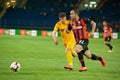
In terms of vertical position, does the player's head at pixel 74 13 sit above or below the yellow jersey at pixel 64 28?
above

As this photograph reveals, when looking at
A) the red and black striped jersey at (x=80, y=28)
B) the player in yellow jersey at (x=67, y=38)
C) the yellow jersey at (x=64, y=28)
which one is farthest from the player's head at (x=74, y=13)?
the yellow jersey at (x=64, y=28)

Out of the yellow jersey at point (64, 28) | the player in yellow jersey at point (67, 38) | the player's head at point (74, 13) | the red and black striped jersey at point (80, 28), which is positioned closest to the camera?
the player's head at point (74, 13)

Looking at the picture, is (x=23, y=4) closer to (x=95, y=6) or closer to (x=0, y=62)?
(x=95, y=6)

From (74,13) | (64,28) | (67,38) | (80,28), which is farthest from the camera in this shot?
(67,38)

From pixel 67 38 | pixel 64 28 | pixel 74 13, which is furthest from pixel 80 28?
pixel 67 38

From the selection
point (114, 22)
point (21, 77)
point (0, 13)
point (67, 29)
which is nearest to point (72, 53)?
point (67, 29)

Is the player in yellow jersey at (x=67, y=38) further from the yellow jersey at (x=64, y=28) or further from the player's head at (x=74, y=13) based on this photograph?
the player's head at (x=74, y=13)

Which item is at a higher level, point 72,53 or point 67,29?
point 67,29

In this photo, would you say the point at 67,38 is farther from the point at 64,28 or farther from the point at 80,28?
the point at 80,28

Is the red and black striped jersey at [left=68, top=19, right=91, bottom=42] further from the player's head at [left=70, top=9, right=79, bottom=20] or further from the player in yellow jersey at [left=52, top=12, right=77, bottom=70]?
the player in yellow jersey at [left=52, top=12, right=77, bottom=70]

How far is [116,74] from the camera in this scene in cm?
1330

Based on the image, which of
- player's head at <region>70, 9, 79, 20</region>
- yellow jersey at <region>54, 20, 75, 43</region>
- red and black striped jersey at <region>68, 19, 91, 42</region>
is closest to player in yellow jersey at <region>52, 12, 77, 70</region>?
yellow jersey at <region>54, 20, 75, 43</region>

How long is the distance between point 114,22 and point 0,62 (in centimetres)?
3361

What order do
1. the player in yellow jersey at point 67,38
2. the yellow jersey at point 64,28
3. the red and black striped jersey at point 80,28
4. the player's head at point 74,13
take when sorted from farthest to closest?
the yellow jersey at point 64,28, the player in yellow jersey at point 67,38, the red and black striped jersey at point 80,28, the player's head at point 74,13
